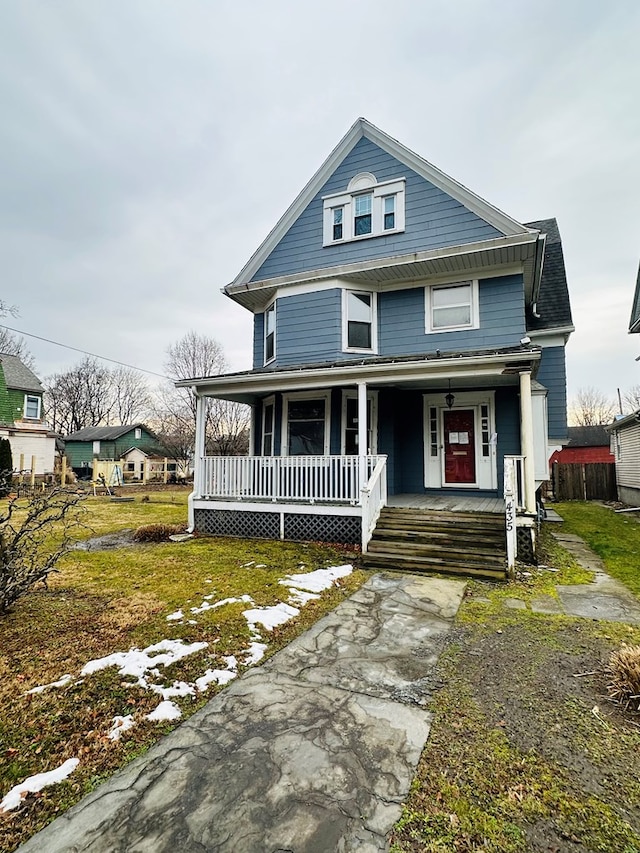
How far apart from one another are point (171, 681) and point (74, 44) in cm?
1255

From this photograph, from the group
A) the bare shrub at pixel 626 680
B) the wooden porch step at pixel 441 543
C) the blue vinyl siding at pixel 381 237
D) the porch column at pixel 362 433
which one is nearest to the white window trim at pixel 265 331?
the blue vinyl siding at pixel 381 237

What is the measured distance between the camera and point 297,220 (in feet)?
37.5

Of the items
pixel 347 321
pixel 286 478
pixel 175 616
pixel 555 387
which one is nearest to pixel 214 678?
pixel 175 616

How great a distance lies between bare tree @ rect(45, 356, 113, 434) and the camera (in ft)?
148

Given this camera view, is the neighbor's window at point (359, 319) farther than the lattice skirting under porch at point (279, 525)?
Yes

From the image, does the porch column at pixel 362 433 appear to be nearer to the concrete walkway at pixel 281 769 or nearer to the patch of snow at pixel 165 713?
the concrete walkway at pixel 281 769

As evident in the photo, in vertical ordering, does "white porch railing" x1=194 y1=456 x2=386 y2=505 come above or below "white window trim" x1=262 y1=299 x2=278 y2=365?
below

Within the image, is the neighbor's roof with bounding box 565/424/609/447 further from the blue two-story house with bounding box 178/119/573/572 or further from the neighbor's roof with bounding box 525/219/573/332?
the blue two-story house with bounding box 178/119/573/572

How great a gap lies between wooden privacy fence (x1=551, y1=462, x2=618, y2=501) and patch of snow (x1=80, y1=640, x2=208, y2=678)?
19.6 metres

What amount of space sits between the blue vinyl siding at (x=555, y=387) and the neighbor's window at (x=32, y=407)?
28.3 m

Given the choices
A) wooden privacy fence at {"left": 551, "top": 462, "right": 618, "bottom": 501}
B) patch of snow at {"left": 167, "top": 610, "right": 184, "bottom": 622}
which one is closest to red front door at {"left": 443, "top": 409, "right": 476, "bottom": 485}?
patch of snow at {"left": 167, "top": 610, "right": 184, "bottom": 622}

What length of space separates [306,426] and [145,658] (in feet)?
24.2

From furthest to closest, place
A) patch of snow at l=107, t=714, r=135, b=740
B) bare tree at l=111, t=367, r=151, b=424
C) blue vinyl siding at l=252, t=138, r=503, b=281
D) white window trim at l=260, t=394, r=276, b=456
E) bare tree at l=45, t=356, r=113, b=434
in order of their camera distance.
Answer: bare tree at l=111, t=367, r=151, b=424, bare tree at l=45, t=356, r=113, b=434, white window trim at l=260, t=394, r=276, b=456, blue vinyl siding at l=252, t=138, r=503, b=281, patch of snow at l=107, t=714, r=135, b=740

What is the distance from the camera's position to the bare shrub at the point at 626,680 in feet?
9.97
